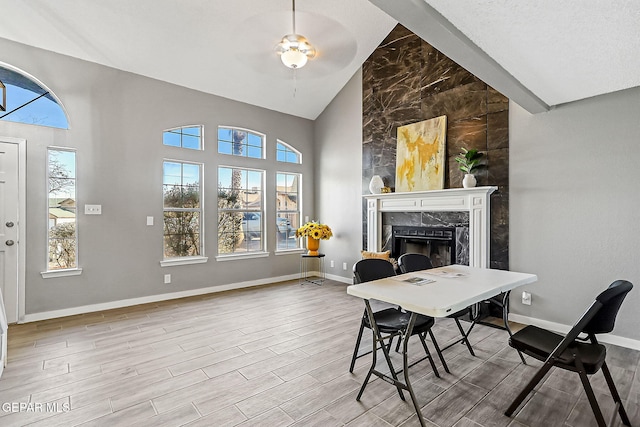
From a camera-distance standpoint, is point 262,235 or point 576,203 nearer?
point 576,203

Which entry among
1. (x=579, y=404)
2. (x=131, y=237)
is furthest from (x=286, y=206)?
(x=579, y=404)

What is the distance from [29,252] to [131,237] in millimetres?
1045

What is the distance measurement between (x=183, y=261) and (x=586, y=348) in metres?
4.65

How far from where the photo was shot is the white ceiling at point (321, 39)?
185 cm

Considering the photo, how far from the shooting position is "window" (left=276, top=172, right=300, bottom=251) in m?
6.03

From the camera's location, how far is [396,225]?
493 cm

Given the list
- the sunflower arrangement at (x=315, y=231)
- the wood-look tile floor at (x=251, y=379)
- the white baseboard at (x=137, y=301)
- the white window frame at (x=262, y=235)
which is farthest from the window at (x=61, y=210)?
the sunflower arrangement at (x=315, y=231)

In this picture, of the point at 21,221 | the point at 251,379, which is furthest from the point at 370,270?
the point at 21,221

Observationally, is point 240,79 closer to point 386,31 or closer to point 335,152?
point 335,152

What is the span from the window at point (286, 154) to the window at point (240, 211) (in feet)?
1.70

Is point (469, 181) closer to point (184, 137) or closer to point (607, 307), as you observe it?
point (607, 307)

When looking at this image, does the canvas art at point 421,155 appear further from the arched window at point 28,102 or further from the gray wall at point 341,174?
the arched window at point 28,102

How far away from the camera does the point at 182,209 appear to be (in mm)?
4852

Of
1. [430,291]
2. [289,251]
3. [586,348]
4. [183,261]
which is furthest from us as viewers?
[289,251]
